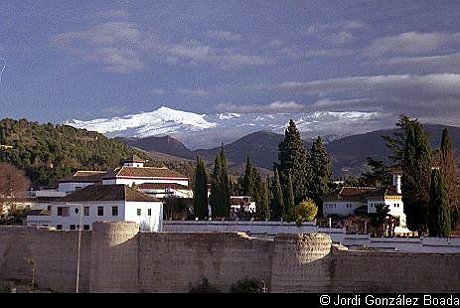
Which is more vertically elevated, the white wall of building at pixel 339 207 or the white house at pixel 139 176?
the white house at pixel 139 176

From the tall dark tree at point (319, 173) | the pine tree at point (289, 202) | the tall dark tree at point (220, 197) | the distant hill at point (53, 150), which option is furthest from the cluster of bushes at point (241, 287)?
the distant hill at point (53, 150)

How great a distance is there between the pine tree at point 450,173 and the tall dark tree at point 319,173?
7.55m

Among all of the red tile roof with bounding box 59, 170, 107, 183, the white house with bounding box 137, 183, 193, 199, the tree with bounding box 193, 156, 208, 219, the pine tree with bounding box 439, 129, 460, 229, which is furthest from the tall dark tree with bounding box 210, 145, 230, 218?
the red tile roof with bounding box 59, 170, 107, 183

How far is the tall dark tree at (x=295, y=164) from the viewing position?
1681 inches

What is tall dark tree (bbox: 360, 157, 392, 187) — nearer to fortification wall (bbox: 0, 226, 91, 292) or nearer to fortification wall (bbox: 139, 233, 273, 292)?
fortification wall (bbox: 139, 233, 273, 292)

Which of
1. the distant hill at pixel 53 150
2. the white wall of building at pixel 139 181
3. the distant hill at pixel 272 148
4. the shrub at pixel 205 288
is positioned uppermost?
the distant hill at pixel 272 148

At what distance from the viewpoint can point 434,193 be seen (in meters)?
30.8

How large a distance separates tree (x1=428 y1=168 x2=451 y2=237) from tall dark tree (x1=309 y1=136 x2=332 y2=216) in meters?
12.1

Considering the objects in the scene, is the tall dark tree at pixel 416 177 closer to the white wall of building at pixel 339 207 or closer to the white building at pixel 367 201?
the white building at pixel 367 201

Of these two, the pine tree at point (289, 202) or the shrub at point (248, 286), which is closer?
the shrub at point (248, 286)

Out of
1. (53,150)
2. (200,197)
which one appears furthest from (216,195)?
(53,150)

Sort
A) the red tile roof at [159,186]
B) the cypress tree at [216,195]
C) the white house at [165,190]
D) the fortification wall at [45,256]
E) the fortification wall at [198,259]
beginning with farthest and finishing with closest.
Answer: the red tile roof at [159,186] < the white house at [165,190] < the cypress tree at [216,195] < the fortification wall at [45,256] < the fortification wall at [198,259]

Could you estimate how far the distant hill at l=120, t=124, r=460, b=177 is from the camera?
154500 mm
